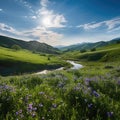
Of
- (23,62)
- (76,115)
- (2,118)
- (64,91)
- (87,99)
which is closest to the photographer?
(2,118)

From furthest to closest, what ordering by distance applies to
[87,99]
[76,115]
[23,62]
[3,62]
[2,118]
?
1. [23,62]
2. [3,62]
3. [87,99]
4. [76,115]
5. [2,118]

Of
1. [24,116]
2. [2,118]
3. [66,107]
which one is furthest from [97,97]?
[2,118]

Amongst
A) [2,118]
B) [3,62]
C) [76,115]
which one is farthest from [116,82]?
[3,62]

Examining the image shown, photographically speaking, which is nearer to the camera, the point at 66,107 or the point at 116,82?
the point at 66,107

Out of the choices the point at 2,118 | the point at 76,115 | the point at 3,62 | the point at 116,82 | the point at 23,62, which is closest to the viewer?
the point at 2,118

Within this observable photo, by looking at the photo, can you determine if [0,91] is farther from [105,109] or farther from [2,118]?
[105,109]

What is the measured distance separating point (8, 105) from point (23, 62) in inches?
2753

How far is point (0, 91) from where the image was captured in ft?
19.4

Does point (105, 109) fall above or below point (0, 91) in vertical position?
below

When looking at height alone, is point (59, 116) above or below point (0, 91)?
below

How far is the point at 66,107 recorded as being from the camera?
17.4 feet

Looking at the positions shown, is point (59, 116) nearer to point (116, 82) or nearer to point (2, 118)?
point (2, 118)

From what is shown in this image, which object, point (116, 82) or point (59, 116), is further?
point (116, 82)

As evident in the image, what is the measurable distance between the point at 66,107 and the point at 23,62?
70.2m
